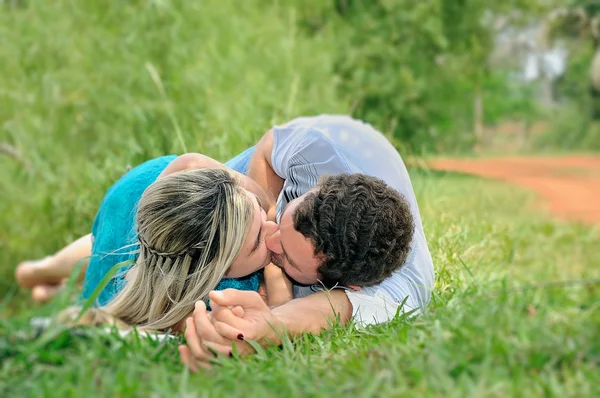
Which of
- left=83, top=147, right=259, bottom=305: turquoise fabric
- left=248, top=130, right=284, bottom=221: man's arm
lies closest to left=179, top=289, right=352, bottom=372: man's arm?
left=248, top=130, right=284, bottom=221: man's arm

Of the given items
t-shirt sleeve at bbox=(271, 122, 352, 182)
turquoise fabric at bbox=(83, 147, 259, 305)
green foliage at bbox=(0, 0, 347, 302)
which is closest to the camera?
t-shirt sleeve at bbox=(271, 122, 352, 182)

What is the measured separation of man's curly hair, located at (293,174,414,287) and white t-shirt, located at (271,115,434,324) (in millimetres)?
96

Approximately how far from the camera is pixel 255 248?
2938 millimetres

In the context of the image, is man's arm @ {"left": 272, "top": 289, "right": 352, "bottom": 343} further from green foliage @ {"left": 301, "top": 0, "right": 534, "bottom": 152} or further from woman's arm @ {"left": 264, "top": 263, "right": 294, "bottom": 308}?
green foliage @ {"left": 301, "top": 0, "right": 534, "bottom": 152}

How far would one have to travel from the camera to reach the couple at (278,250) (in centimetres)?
262

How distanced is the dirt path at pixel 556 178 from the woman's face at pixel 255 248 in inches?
78.0

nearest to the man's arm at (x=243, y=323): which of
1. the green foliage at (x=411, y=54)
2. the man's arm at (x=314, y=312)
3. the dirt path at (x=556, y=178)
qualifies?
the man's arm at (x=314, y=312)

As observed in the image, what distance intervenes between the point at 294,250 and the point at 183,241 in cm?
41

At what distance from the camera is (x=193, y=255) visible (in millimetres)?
2910

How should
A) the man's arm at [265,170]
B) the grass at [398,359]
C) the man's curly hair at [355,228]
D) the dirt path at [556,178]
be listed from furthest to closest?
the dirt path at [556,178] → the man's arm at [265,170] → the man's curly hair at [355,228] → the grass at [398,359]

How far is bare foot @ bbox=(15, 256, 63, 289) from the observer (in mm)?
5281

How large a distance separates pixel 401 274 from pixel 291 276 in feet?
1.32

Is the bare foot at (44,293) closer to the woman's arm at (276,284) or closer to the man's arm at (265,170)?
the man's arm at (265,170)

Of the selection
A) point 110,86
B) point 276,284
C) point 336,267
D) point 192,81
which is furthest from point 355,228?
point 110,86
